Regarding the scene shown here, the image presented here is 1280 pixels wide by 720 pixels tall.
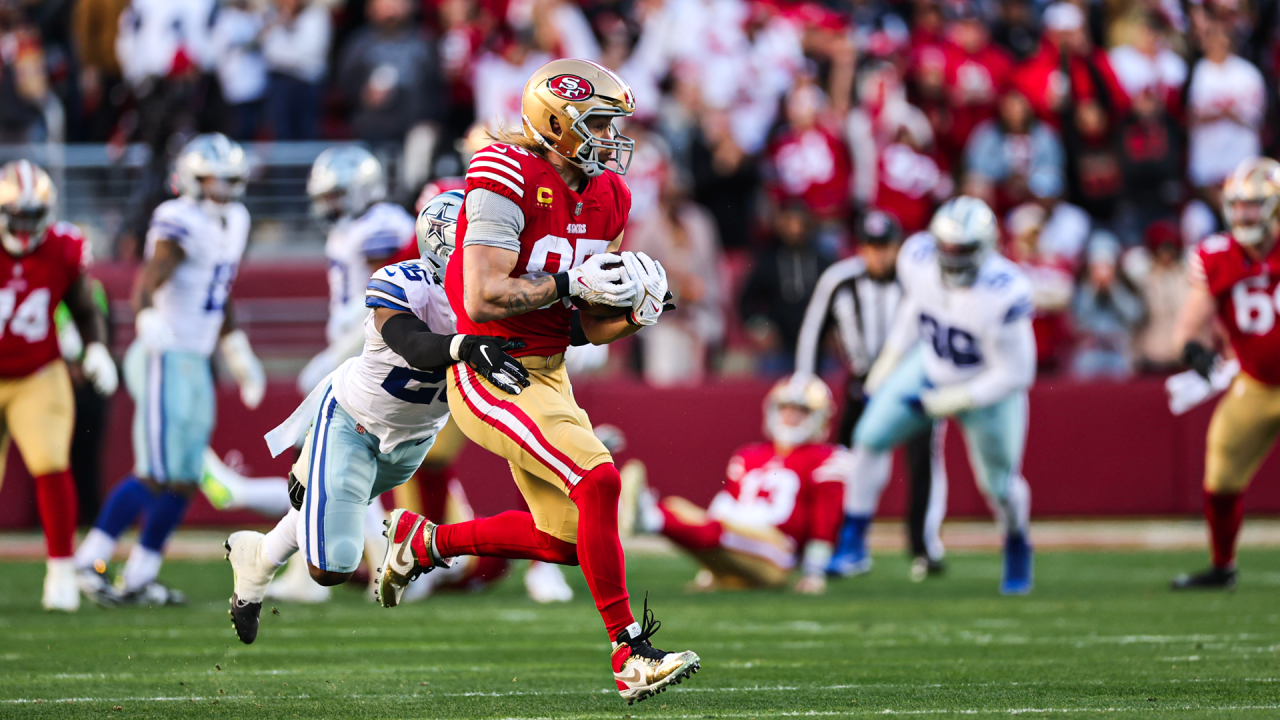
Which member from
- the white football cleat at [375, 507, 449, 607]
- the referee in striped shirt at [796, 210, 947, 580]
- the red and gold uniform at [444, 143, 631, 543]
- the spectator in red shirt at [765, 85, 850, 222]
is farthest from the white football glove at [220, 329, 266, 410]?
the spectator in red shirt at [765, 85, 850, 222]

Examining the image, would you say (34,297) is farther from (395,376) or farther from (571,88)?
(571,88)

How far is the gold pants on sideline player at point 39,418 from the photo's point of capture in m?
7.22

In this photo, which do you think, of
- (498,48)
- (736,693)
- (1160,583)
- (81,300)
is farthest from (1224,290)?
(498,48)

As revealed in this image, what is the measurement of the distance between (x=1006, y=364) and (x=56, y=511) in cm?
462

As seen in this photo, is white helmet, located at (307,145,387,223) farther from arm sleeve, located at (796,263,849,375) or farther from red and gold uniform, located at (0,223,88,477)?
arm sleeve, located at (796,263,849,375)

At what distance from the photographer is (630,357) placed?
1241 centimetres

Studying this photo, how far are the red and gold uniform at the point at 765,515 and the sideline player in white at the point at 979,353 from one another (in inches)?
24.7

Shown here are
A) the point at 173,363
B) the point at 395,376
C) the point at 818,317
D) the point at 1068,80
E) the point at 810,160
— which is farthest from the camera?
the point at 1068,80

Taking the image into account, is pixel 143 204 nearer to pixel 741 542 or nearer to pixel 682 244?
pixel 682 244

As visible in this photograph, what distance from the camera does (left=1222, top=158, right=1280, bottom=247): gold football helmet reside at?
7.84m

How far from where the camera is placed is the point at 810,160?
1244 cm

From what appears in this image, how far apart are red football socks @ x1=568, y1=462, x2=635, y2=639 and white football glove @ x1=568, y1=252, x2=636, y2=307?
483mm

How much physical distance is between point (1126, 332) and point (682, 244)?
346cm

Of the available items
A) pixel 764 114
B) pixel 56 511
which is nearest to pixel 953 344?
pixel 56 511
